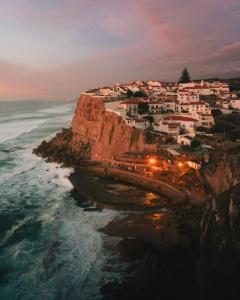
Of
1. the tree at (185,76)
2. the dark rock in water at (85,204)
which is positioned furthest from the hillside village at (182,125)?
the tree at (185,76)

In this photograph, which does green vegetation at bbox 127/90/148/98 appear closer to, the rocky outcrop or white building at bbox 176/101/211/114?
white building at bbox 176/101/211/114

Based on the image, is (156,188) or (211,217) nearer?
(211,217)

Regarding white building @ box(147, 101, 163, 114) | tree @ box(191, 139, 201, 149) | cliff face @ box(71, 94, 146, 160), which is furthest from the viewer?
white building @ box(147, 101, 163, 114)

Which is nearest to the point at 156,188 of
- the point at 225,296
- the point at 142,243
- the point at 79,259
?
the point at 142,243

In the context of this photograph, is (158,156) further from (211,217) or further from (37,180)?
(211,217)

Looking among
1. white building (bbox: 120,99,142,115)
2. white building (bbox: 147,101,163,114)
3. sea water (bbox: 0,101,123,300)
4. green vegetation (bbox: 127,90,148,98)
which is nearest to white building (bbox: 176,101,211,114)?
white building (bbox: 147,101,163,114)
